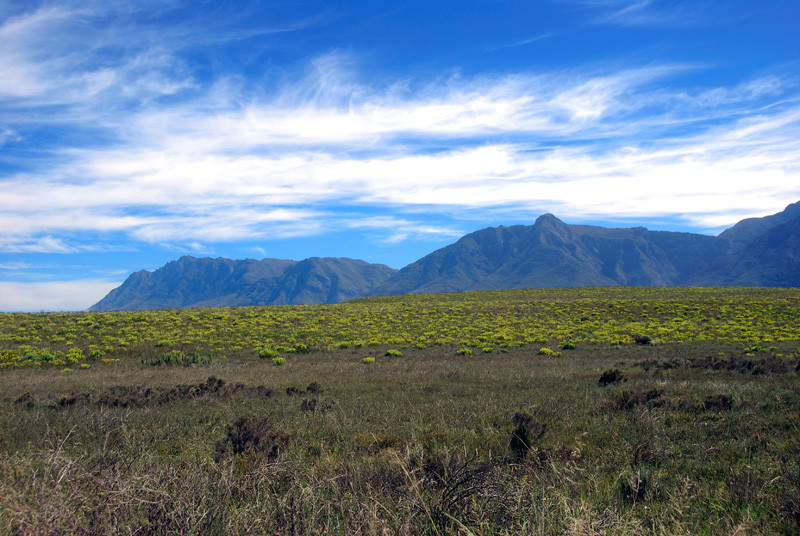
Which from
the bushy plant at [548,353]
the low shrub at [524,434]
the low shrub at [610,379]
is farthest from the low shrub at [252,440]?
the bushy plant at [548,353]

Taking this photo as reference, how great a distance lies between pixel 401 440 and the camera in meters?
6.73

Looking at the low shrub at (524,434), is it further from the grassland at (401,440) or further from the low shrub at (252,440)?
the low shrub at (252,440)

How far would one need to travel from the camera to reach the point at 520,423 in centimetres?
709

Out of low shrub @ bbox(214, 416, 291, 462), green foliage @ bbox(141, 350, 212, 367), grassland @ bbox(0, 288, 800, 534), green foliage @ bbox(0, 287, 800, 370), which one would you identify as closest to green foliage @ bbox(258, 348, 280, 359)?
grassland @ bbox(0, 288, 800, 534)

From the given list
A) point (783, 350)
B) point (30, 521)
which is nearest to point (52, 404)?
point (30, 521)

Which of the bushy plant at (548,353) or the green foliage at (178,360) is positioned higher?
→ the green foliage at (178,360)

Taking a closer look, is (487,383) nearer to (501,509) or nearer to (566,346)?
(501,509)

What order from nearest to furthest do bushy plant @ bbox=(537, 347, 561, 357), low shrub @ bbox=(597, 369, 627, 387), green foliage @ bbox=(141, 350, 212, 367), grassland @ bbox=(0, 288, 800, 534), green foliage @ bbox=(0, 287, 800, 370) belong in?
grassland @ bbox=(0, 288, 800, 534)
low shrub @ bbox=(597, 369, 627, 387)
green foliage @ bbox=(141, 350, 212, 367)
bushy plant @ bbox=(537, 347, 561, 357)
green foliage @ bbox=(0, 287, 800, 370)

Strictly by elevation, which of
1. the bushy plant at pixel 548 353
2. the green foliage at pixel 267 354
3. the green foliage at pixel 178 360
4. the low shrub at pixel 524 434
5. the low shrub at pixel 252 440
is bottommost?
the bushy plant at pixel 548 353

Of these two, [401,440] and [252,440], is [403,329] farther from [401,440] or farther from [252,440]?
[252,440]

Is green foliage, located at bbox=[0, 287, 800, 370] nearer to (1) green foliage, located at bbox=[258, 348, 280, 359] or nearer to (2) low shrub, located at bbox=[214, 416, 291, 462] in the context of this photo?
(1) green foliage, located at bbox=[258, 348, 280, 359]

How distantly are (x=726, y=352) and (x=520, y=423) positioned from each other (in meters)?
20.3

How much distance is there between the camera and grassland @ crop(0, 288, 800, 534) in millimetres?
3254

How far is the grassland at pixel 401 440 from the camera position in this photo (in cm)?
325
